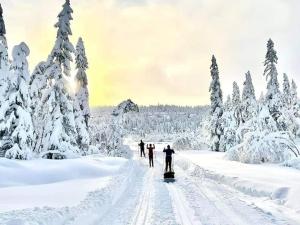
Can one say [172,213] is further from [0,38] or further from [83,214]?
[0,38]

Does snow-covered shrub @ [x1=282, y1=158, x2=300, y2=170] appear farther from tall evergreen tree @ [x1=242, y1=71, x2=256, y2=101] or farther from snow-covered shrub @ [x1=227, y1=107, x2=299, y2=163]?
tall evergreen tree @ [x1=242, y1=71, x2=256, y2=101]

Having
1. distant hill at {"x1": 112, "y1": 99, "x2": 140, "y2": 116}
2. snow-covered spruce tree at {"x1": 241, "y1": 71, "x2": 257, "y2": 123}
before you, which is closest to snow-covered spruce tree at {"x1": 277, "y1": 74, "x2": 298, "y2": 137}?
snow-covered spruce tree at {"x1": 241, "y1": 71, "x2": 257, "y2": 123}

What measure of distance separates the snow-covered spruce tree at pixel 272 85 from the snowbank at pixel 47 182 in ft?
76.7

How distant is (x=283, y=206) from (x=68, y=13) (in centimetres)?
2217

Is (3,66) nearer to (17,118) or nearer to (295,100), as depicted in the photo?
(17,118)

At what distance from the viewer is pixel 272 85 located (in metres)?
43.6

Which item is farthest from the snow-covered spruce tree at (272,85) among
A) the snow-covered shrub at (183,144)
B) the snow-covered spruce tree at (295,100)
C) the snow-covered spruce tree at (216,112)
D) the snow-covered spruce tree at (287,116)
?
the snow-covered spruce tree at (295,100)

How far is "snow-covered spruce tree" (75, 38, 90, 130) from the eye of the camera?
135ft

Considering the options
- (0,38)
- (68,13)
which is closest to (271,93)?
(68,13)

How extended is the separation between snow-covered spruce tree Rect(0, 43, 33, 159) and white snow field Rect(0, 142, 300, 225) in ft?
6.80

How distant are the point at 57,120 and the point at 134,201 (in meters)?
15.7

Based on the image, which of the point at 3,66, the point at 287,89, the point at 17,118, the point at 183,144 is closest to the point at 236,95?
the point at 183,144

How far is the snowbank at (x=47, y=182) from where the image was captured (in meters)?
12.4

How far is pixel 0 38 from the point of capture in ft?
79.2
